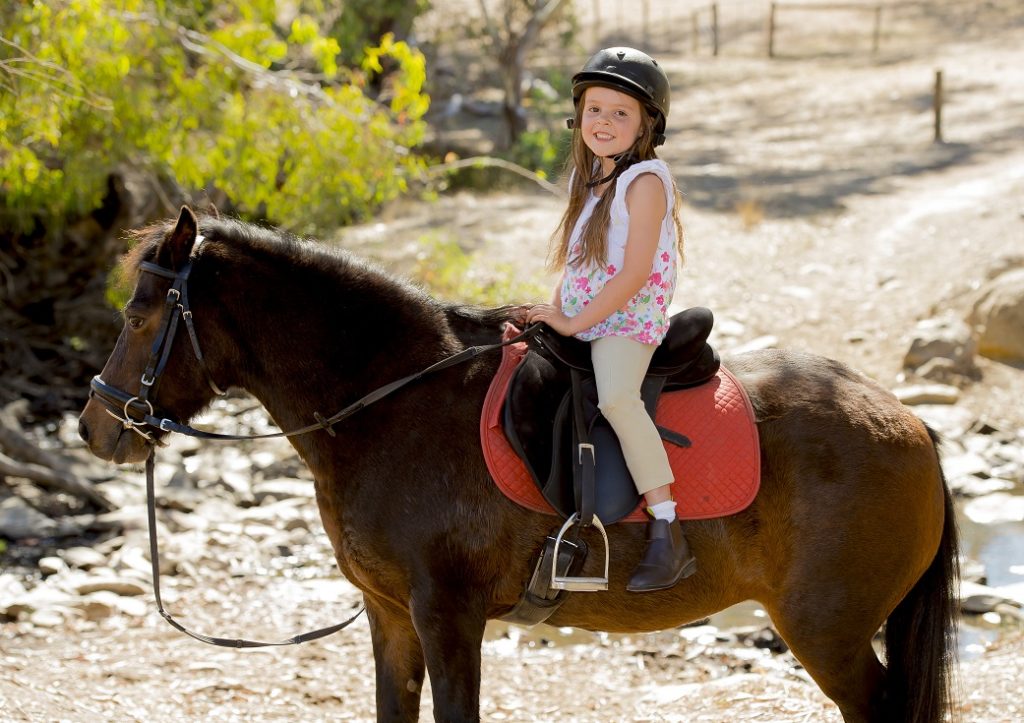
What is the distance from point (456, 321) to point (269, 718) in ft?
9.08

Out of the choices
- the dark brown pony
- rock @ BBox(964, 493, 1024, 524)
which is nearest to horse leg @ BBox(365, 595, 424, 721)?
the dark brown pony

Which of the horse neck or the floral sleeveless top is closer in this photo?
the floral sleeveless top

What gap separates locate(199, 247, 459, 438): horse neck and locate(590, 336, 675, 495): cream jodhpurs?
1.97 ft

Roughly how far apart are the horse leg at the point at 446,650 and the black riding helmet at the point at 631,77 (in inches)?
70.2

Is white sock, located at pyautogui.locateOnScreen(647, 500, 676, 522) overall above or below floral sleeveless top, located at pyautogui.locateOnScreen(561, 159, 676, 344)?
below

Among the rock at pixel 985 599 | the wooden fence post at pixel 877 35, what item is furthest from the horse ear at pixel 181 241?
the wooden fence post at pixel 877 35

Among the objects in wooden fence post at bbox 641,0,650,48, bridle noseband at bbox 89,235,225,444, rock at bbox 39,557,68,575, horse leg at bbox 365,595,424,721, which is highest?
wooden fence post at bbox 641,0,650,48

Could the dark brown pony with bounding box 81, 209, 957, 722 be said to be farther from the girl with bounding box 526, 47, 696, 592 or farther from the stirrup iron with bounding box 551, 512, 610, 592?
the girl with bounding box 526, 47, 696, 592

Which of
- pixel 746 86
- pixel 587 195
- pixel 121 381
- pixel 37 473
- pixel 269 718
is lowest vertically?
pixel 269 718

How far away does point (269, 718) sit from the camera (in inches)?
223

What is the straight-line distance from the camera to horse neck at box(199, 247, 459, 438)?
151 inches

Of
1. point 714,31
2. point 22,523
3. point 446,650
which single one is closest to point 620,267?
point 446,650

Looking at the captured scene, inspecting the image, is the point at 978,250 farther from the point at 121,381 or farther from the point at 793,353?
the point at 121,381

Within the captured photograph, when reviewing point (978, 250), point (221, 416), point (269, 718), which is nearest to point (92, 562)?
point (269, 718)
